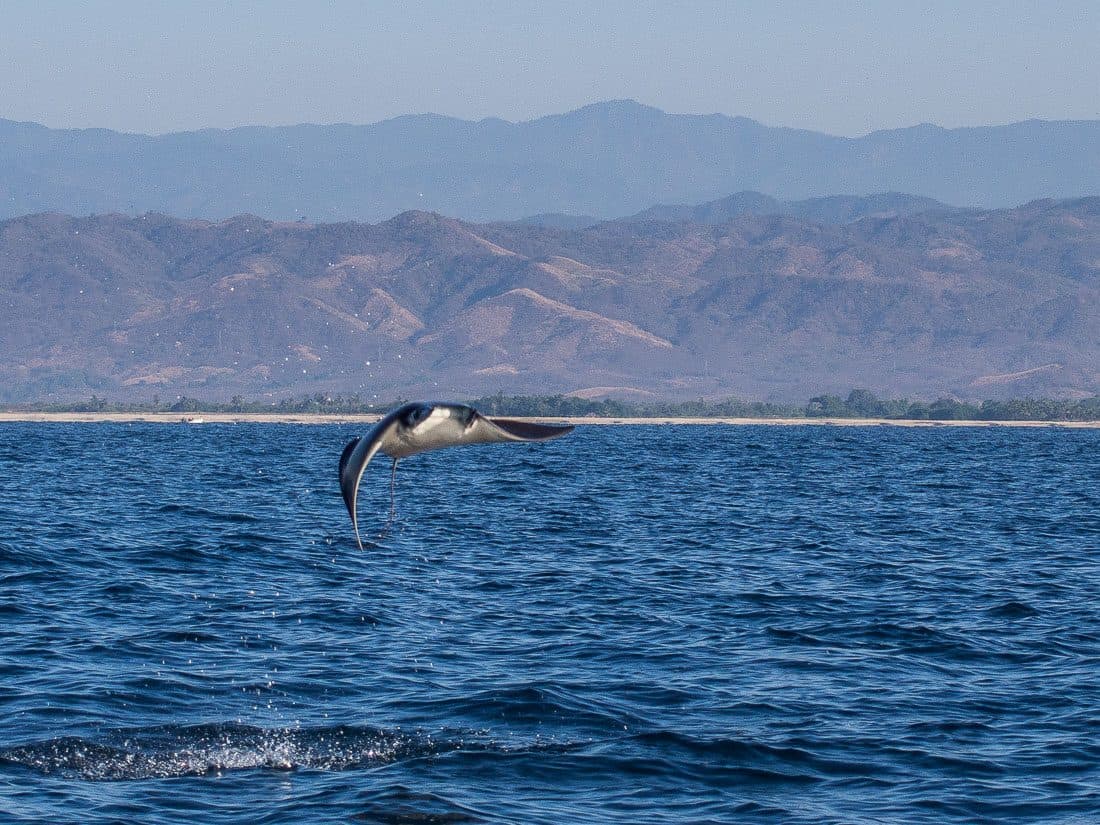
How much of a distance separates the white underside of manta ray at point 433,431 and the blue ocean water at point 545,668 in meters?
5.42

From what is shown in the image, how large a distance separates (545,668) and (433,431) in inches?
479

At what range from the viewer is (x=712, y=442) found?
15300cm

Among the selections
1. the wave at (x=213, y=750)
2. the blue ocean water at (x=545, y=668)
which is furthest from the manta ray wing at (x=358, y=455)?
the wave at (x=213, y=750)

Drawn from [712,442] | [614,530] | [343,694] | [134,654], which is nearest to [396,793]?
[343,694]

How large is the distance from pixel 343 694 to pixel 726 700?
18.9 ft

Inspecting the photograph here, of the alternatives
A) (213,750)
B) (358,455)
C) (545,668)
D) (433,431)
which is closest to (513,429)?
(433,431)

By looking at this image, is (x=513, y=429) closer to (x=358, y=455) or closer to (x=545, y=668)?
(x=358, y=455)

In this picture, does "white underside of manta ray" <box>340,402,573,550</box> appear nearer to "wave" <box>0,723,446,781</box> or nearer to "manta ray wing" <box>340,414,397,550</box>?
"manta ray wing" <box>340,414,397,550</box>

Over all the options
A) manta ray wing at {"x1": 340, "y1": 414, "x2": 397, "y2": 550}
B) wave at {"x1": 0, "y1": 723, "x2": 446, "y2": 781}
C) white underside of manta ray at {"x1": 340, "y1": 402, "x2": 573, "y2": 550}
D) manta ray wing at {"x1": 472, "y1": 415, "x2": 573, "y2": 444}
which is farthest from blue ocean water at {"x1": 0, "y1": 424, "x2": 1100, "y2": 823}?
manta ray wing at {"x1": 472, "y1": 415, "x2": 573, "y2": 444}

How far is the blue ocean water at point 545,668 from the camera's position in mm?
19922

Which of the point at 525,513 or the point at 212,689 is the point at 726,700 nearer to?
the point at 212,689

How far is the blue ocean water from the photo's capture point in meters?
19.9

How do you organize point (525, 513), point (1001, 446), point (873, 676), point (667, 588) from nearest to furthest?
1. point (873, 676)
2. point (667, 588)
3. point (525, 513)
4. point (1001, 446)

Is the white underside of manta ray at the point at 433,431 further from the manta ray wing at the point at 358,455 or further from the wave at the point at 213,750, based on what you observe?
the wave at the point at 213,750
